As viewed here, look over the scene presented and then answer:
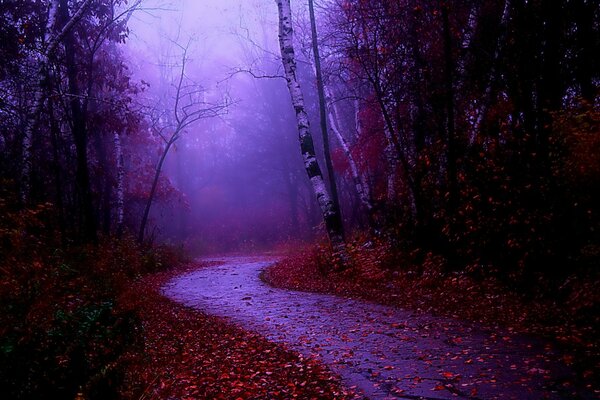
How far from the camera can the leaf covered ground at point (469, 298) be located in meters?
5.68

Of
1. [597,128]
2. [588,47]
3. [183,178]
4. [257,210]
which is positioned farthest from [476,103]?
[183,178]

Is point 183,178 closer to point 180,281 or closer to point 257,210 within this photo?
point 257,210

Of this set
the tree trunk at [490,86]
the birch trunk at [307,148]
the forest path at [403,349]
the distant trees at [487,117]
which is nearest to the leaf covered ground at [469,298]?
the forest path at [403,349]

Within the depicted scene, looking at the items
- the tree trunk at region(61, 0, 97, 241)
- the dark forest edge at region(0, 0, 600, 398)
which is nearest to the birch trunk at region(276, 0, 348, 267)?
the dark forest edge at region(0, 0, 600, 398)

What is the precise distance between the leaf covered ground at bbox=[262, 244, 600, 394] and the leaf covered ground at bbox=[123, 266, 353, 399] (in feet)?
9.35

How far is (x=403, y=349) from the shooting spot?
6.14 meters

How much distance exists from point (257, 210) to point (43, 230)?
2586 centimetres

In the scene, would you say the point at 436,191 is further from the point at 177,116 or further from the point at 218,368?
the point at 177,116

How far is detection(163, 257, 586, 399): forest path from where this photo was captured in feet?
15.5

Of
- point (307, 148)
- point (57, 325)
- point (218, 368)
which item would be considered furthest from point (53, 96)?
point (218, 368)

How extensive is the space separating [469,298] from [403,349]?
10.1 feet

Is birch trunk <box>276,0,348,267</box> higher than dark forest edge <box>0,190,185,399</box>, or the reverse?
birch trunk <box>276,0,348,267</box>

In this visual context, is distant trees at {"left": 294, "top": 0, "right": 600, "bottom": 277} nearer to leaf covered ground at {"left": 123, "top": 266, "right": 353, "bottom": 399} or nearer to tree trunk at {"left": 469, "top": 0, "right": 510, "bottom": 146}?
tree trunk at {"left": 469, "top": 0, "right": 510, "bottom": 146}

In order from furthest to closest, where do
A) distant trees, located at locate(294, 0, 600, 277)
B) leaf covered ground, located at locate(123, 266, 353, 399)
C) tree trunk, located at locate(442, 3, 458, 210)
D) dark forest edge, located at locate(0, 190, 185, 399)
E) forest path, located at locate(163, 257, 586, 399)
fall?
tree trunk, located at locate(442, 3, 458, 210) < distant trees, located at locate(294, 0, 600, 277) < leaf covered ground, located at locate(123, 266, 353, 399) < dark forest edge, located at locate(0, 190, 185, 399) < forest path, located at locate(163, 257, 586, 399)
